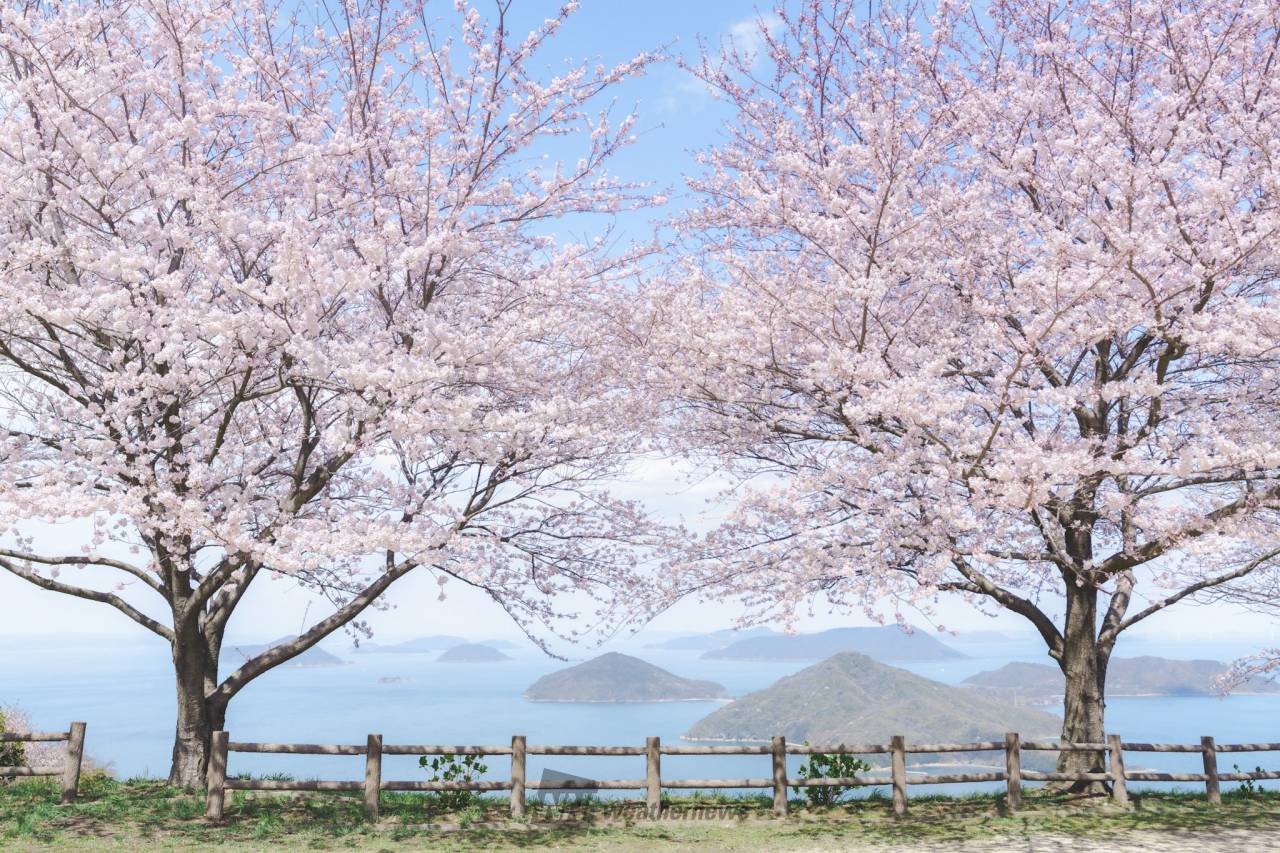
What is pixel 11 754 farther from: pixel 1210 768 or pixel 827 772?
pixel 1210 768

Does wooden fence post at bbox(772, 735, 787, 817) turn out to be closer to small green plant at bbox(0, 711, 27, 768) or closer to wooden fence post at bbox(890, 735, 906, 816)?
Answer: wooden fence post at bbox(890, 735, 906, 816)

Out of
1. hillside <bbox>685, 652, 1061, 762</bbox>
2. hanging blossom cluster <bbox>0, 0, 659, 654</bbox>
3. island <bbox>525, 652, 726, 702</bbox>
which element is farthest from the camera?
island <bbox>525, 652, 726, 702</bbox>

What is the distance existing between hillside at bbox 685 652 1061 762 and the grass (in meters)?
51.6

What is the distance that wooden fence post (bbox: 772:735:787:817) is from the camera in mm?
12164

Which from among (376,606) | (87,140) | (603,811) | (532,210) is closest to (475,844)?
(603,811)

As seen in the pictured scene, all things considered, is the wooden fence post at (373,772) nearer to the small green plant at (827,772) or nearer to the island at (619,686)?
the small green plant at (827,772)

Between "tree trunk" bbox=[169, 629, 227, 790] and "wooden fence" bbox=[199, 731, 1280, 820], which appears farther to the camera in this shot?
"tree trunk" bbox=[169, 629, 227, 790]

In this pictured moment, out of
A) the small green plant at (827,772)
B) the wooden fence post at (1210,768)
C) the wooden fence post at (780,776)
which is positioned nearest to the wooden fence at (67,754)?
the wooden fence post at (780,776)

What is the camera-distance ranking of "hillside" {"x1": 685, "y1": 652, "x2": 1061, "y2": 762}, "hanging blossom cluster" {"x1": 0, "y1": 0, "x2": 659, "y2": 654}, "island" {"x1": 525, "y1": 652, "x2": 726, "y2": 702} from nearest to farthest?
1. "hanging blossom cluster" {"x1": 0, "y1": 0, "x2": 659, "y2": 654}
2. "hillside" {"x1": 685, "y1": 652, "x2": 1061, "y2": 762}
3. "island" {"x1": 525, "y1": 652, "x2": 726, "y2": 702}

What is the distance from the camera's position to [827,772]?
1292 cm

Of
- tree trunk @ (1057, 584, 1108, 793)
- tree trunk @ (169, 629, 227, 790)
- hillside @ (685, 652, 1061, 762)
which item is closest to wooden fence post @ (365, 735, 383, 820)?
tree trunk @ (169, 629, 227, 790)

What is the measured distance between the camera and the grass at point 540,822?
33.9 feet

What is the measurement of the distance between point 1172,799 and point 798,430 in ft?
26.4

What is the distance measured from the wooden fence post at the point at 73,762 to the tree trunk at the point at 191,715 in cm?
127
